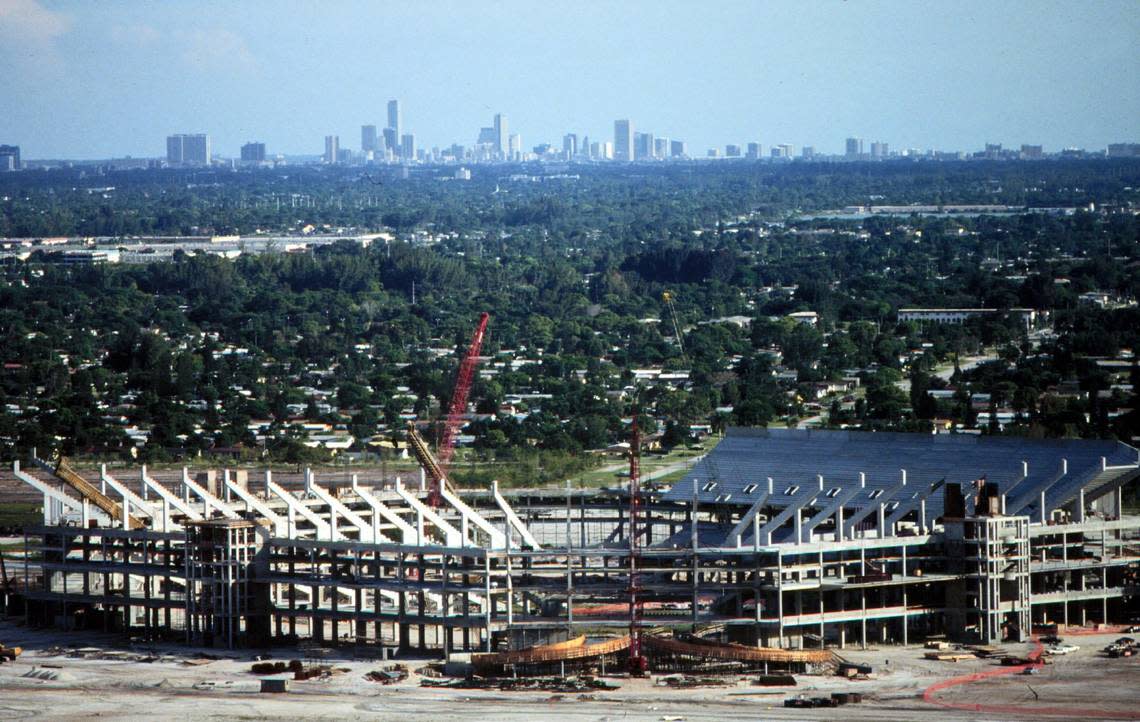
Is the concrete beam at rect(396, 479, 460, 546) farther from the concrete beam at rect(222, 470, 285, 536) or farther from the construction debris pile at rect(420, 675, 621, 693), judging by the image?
the construction debris pile at rect(420, 675, 621, 693)

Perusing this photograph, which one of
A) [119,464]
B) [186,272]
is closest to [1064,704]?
[119,464]

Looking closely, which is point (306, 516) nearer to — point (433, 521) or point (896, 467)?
point (433, 521)

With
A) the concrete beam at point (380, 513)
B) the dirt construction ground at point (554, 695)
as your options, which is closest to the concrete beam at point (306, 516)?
the concrete beam at point (380, 513)

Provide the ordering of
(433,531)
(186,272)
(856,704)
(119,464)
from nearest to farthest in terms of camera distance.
Result: (856,704)
(433,531)
(119,464)
(186,272)

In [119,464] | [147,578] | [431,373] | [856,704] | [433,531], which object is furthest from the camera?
[431,373]

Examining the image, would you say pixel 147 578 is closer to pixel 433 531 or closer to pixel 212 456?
pixel 433 531

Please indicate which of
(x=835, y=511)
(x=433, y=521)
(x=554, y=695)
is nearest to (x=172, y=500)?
(x=433, y=521)

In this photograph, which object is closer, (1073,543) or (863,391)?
(1073,543)
